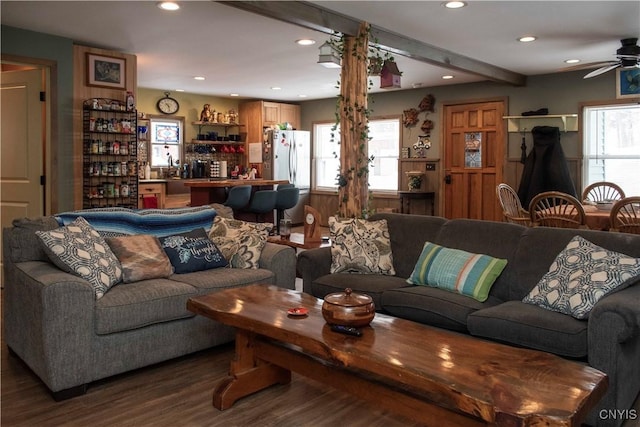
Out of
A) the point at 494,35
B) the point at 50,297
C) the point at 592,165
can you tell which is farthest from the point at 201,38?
the point at 592,165

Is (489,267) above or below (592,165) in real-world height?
below

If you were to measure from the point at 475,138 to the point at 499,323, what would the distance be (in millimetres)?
5935

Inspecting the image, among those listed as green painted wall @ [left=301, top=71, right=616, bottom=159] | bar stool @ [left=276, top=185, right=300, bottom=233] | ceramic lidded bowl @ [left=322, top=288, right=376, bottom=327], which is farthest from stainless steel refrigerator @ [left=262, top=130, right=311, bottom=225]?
ceramic lidded bowl @ [left=322, top=288, right=376, bottom=327]

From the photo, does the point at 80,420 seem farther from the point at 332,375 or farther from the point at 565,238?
the point at 565,238

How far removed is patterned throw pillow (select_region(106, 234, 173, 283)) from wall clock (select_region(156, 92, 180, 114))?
6.19 m

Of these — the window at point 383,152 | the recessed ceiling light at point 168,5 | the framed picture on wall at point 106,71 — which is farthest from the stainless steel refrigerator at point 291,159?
the recessed ceiling light at point 168,5

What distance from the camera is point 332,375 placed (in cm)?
242

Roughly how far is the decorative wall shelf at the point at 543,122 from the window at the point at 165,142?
17.9ft

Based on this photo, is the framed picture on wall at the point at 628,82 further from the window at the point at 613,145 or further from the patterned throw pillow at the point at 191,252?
the patterned throw pillow at the point at 191,252

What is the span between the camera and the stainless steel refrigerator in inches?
383

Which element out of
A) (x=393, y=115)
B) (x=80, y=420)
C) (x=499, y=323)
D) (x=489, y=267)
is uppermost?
(x=393, y=115)

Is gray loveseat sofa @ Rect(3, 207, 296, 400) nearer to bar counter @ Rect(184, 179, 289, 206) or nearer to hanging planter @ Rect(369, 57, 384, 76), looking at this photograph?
hanging planter @ Rect(369, 57, 384, 76)

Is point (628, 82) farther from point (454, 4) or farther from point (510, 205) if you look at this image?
point (454, 4)

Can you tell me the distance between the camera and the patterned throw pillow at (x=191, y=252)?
3.58m
